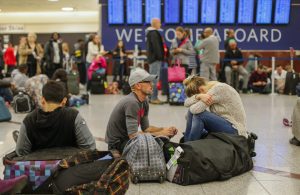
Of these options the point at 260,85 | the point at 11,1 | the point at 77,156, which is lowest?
Answer: the point at 260,85

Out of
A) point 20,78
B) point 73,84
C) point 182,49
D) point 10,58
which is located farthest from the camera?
point 10,58

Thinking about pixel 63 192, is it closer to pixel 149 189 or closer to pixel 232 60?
pixel 149 189

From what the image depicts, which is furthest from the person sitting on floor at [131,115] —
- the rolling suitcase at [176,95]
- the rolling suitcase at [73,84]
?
the rolling suitcase at [73,84]

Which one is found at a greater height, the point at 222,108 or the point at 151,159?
the point at 222,108

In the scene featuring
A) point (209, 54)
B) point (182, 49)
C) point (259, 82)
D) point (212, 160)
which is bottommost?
point (259, 82)

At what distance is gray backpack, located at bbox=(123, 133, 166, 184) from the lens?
414 cm

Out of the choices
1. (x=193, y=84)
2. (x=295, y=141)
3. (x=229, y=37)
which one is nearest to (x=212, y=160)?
(x=193, y=84)

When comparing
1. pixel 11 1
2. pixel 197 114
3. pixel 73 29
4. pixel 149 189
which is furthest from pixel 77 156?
pixel 73 29

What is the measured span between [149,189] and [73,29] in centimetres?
2171

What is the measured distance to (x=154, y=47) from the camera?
33.7ft

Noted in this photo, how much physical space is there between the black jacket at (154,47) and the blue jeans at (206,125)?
5379mm

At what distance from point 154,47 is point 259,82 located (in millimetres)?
5046

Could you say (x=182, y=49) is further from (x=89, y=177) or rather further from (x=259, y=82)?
(x=89, y=177)

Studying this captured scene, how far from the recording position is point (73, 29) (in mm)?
24891
